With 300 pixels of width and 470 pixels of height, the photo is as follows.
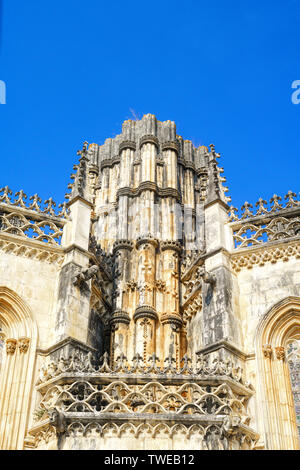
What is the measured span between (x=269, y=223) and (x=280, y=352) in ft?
14.2

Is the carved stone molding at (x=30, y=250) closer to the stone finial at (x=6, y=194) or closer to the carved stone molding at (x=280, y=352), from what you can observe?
the stone finial at (x=6, y=194)

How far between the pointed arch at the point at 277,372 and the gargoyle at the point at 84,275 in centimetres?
504

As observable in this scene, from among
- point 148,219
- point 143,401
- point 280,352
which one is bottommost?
point 143,401

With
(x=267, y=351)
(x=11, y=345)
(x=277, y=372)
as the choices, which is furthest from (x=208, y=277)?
(x=11, y=345)

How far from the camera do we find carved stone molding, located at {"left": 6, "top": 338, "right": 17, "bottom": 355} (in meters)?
17.8

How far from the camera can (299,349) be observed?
59.4ft

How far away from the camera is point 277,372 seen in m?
17.5

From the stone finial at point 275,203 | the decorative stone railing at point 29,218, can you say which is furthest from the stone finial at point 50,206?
the stone finial at point 275,203

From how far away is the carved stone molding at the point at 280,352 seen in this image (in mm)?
17672

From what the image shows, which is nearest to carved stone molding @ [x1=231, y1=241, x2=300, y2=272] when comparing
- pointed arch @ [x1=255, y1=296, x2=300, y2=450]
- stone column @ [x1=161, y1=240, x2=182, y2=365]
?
pointed arch @ [x1=255, y1=296, x2=300, y2=450]

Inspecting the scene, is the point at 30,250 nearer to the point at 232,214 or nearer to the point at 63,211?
the point at 63,211

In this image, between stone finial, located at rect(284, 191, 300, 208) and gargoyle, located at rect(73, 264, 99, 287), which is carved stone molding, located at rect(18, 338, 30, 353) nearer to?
gargoyle, located at rect(73, 264, 99, 287)

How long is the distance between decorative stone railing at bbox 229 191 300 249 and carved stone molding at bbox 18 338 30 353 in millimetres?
7014
